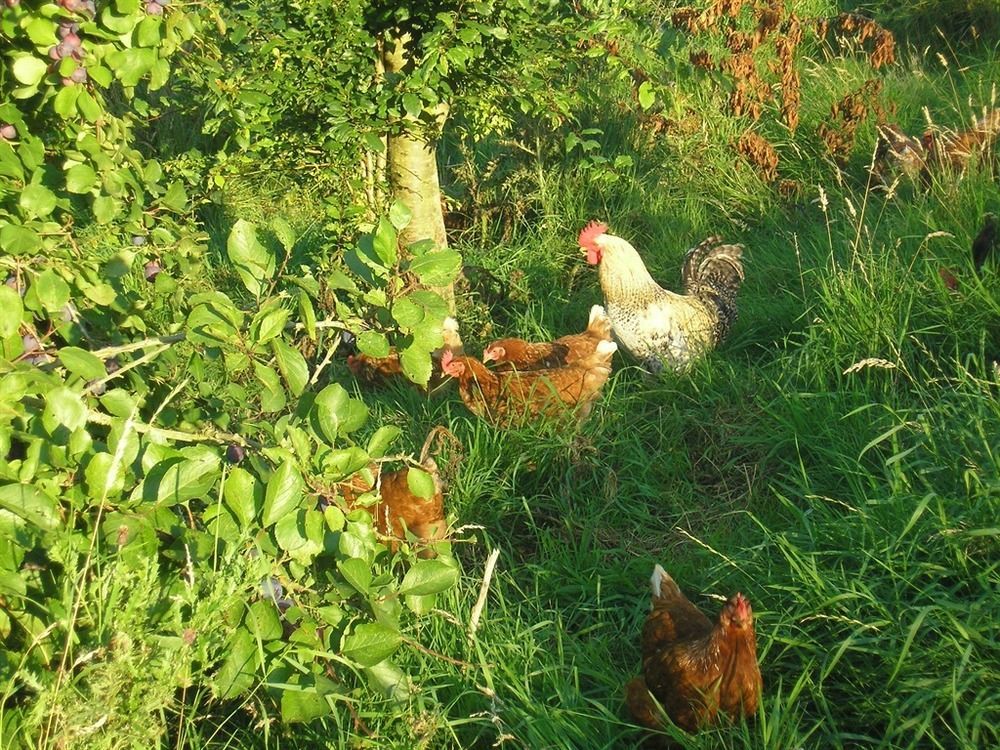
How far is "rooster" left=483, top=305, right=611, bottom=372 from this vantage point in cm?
498

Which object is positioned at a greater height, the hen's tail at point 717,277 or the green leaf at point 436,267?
the green leaf at point 436,267

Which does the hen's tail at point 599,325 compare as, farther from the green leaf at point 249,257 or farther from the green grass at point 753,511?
the green leaf at point 249,257

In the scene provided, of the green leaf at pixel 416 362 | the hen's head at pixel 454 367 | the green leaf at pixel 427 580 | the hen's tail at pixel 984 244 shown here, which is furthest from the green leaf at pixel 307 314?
the hen's tail at pixel 984 244

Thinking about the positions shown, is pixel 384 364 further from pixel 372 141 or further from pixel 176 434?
pixel 176 434

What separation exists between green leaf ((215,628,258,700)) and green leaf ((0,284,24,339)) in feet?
2.71

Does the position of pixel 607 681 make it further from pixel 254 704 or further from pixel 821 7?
pixel 821 7

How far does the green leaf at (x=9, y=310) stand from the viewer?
2.23 meters

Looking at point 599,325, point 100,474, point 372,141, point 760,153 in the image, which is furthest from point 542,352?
point 100,474

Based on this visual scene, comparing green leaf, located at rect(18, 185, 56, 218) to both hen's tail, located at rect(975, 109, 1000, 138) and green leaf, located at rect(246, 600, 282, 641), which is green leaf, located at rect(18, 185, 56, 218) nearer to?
green leaf, located at rect(246, 600, 282, 641)

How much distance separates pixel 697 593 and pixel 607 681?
56cm

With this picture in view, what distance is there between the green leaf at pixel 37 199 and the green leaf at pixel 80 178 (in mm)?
51

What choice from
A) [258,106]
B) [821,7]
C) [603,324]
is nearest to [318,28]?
[258,106]

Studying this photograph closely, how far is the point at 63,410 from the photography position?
2.21 m

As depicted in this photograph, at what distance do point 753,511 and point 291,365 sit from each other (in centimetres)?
207
